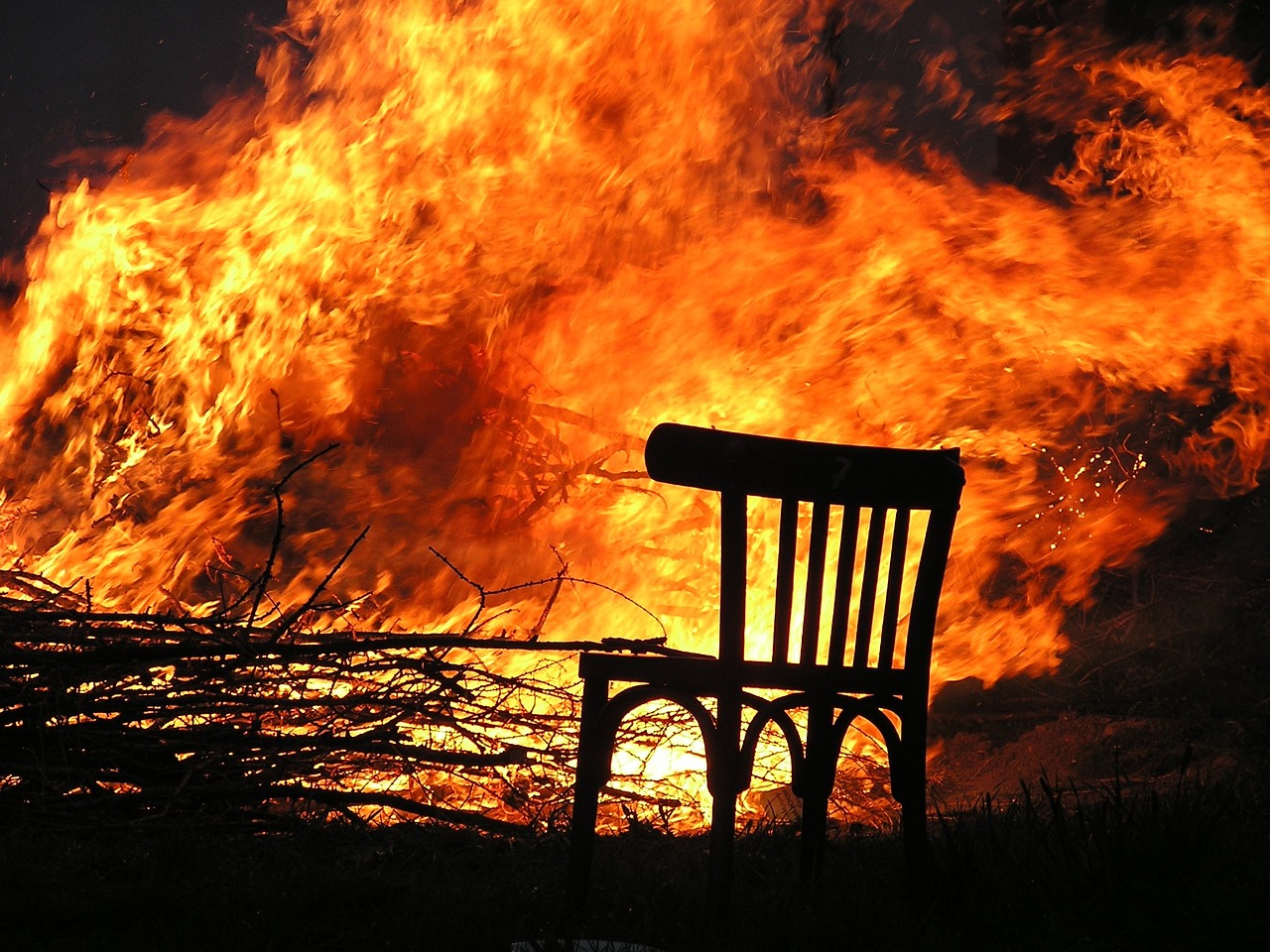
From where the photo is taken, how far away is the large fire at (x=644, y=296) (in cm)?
615

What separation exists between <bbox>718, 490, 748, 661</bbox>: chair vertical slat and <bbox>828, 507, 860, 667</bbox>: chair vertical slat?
0.25 meters

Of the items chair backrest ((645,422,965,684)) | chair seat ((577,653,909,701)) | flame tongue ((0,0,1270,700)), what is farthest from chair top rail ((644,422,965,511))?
flame tongue ((0,0,1270,700))

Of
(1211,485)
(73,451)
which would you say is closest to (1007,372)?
(1211,485)

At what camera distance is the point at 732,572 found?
2914 mm

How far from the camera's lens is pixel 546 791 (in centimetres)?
464

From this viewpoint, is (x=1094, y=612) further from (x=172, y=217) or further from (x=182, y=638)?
(x=172, y=217)

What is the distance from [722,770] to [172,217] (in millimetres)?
4797

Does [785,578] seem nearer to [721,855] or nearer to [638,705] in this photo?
[638,705]

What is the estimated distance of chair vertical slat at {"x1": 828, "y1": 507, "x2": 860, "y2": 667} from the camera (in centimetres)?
299

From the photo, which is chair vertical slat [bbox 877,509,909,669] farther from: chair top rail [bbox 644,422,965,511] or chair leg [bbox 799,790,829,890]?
chair leg [bbox 799,790,829,890]

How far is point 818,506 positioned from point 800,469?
0.37 feet

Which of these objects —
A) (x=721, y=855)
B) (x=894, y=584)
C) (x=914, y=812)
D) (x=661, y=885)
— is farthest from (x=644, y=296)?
(x=721, y=855)

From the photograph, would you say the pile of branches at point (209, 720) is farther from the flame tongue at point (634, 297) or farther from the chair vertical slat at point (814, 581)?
the flame tongue at point (634, 297)

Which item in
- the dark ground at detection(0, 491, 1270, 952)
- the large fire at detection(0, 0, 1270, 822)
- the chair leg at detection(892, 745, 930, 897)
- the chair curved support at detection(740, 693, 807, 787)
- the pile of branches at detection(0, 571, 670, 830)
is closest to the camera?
the dark ground at detection(0, 491, 1270, 952)
